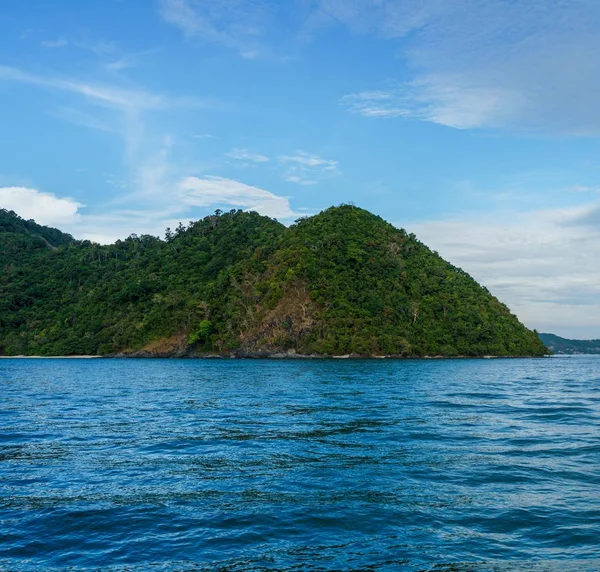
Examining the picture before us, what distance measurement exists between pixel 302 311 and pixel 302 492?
5507 inches

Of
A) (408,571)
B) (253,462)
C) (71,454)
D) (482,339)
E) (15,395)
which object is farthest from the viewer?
(482,339)

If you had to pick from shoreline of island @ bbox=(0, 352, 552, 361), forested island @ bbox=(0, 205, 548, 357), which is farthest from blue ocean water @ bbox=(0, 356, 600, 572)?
forested island @ bbox=(0, 205, 548, 357)

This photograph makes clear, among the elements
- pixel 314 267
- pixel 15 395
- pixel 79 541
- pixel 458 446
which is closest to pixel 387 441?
pixel 458 446

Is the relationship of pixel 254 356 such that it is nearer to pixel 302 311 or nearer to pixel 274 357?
pixel 274 357

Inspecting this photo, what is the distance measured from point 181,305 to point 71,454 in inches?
6356

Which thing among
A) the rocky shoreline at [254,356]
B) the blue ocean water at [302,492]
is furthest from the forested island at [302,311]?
the blue ocean water at [302,492]

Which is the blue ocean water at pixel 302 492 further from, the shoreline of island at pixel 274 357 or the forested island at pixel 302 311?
the forested island at pixel 302 311

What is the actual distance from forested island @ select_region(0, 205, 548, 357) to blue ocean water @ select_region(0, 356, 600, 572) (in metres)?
122

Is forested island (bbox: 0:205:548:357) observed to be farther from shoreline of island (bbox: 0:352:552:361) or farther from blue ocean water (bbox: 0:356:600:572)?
blue ocean water (bbox: 0:356:600:572)

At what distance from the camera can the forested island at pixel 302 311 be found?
154 m

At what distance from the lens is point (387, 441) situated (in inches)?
870

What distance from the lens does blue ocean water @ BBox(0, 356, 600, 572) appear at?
10.7m

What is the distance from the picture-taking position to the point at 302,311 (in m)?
155

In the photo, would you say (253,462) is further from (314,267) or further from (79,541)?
(314,267)
